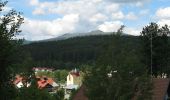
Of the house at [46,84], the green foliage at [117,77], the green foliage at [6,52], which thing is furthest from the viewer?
the house at [46,84]

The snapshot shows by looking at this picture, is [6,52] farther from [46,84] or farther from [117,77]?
[46,84]

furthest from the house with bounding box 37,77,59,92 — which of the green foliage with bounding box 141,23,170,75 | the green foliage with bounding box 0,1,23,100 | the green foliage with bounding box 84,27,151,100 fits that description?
the green foliage with bounding box 0,1,23,100

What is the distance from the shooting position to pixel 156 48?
219ft

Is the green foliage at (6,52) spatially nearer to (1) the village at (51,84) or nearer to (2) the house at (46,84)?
(1) the village at (51,84)

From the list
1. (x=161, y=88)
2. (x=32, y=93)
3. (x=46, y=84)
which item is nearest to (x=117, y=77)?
(x=32, y=93)

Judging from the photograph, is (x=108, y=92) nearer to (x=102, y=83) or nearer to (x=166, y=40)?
(x=102, y=83)

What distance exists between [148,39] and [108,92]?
42.5 m

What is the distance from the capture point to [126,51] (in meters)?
26.8

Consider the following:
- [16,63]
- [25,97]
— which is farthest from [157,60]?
[16,63]

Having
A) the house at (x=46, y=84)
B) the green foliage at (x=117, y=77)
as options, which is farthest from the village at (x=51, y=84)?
the green foliage at (x=117, y=77)

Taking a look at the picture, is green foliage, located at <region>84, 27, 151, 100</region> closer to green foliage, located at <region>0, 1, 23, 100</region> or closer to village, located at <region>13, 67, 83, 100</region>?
village, located at <region>13, 67, 83, 100</region>

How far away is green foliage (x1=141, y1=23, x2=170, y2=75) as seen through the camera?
65.7 meters

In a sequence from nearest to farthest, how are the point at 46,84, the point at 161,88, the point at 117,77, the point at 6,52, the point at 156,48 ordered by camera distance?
the point at 6,52 → the point at 117,77 → the point at 161,88 → the point at 156,48 → the point at 46,84

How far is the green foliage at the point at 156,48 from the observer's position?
65688mm
